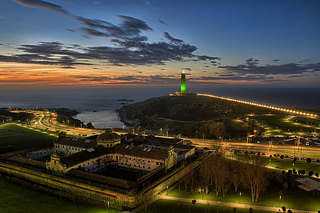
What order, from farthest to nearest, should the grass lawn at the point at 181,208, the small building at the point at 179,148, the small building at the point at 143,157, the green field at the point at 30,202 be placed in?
the small building at the point at 179,148
the small building at the point at 143,157
the green field at the point at 30,202
the grass lawn at the point at 181,208

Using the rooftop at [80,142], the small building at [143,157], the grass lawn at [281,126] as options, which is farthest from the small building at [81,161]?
the grass lawn at [281,126]

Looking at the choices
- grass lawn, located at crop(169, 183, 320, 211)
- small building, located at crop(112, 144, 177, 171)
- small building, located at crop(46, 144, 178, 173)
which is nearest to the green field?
small building, located at crop(46, 144, 178, 173)

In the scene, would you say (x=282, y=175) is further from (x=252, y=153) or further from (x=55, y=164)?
(x=55, y=164)

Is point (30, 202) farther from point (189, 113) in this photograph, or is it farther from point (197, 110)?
point (197, 110)

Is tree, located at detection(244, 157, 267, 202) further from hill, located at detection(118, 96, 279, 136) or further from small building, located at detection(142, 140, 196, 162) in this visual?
hill, located at detection(118, 96, 279, 136)

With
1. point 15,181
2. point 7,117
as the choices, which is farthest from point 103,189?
point 7,117

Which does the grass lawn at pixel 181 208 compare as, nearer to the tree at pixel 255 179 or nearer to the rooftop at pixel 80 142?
the tree at pixel 255 179

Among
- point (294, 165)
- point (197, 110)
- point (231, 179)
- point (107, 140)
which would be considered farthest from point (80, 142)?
point (197, 110)
